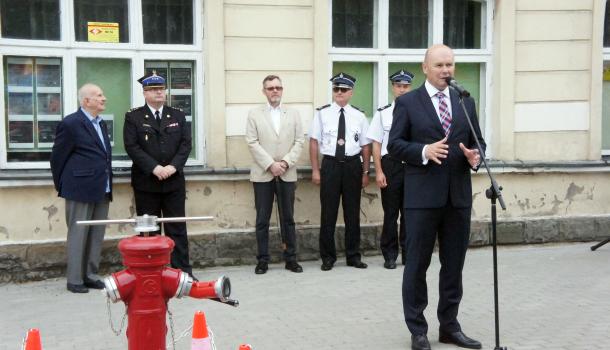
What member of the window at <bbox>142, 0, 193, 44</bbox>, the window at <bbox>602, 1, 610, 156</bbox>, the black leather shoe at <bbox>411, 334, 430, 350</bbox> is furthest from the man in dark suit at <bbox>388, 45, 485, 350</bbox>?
the window at <bbox>602, 1, 610, 156</bbox>

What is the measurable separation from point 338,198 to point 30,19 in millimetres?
3649

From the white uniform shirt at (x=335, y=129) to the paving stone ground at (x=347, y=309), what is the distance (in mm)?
1298

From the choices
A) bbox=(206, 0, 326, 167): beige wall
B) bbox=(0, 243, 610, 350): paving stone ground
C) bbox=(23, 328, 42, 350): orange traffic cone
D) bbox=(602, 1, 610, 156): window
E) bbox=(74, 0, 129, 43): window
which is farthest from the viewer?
bbox=(602, 1, 610, 156): window

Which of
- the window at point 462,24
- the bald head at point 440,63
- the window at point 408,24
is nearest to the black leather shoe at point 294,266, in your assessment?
the window at point 408,24

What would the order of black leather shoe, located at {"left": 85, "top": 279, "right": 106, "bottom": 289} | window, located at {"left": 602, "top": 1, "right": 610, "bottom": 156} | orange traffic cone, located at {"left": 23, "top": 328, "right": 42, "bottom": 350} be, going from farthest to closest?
window, located at {"left": 602, "top": 1, "right": 610, "bottom": 156}, black leather shoe, located at {"left": 85, "top": 279, "right": 106, "bottom": 289}, orange traffic cone, located at {"left": 23, "top": 328, "right": 42, "bottom": 350}

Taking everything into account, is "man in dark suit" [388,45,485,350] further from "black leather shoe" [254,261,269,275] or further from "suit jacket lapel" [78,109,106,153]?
"suit jacket lapel" [78,109,106,153]

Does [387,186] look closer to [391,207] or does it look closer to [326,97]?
[391,207]

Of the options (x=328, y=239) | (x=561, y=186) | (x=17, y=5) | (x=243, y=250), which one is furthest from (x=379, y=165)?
(x=17, y=5)

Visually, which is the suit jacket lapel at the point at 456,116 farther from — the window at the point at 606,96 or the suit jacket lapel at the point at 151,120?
the window at the point at 606,96

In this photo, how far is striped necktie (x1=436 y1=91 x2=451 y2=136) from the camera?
6113 mm

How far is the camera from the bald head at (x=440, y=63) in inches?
237

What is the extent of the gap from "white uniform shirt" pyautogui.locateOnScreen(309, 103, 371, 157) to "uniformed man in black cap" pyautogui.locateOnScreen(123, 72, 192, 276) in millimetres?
1454

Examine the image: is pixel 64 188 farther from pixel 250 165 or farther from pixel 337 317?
pixel 337 317

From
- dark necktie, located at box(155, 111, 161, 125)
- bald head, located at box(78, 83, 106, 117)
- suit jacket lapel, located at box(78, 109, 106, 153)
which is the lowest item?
suit jacket lapel, located at box(78, 109, 106, 153)
